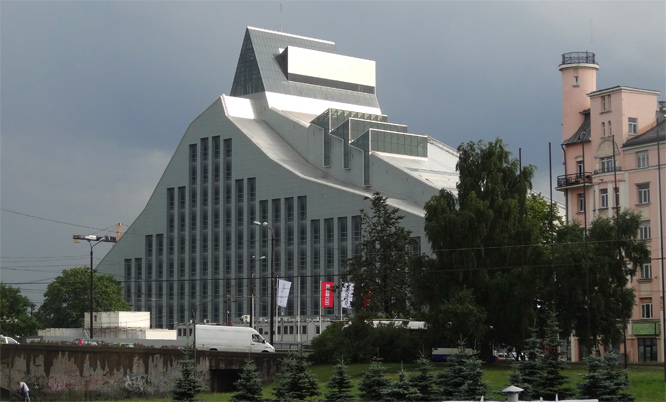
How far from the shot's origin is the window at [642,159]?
256ft

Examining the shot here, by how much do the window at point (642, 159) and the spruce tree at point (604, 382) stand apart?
3829 centimetres

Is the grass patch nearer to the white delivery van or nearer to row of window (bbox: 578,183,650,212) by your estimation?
the white delivery van

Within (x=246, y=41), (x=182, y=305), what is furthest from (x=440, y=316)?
(x=246, y=41)

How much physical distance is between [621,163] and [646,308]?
36.6 ft

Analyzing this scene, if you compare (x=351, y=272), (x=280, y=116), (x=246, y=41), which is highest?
(x=246, y=41)

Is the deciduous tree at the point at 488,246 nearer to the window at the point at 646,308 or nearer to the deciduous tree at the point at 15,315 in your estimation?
the window at the point at 646,308

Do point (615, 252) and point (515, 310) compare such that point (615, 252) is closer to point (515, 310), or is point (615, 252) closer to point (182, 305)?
point (515, 310)

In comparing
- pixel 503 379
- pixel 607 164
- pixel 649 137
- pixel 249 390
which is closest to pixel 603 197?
pixel 607 164

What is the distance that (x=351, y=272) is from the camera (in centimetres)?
7638

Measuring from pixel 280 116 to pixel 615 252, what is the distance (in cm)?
8076

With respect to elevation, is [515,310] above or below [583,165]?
below

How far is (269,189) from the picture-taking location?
417 feet

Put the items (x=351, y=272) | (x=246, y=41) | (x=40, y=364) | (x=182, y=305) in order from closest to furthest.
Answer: (x=40, y=364) < (x=351, y=272) < (x=182, y=305) < (x=246, y=41)

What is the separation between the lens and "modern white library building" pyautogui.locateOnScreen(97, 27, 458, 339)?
121m
